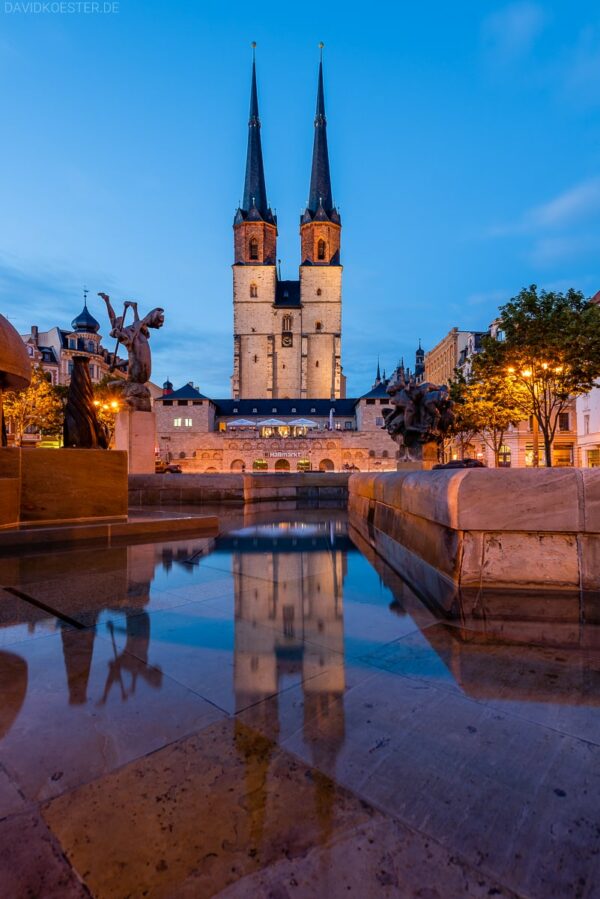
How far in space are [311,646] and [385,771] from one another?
1.18m

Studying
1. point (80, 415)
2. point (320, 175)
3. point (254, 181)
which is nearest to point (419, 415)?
point (80, 415)

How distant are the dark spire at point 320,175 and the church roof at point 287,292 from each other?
12.8 m

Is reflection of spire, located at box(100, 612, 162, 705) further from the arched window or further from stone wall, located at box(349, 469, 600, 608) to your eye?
the arched window

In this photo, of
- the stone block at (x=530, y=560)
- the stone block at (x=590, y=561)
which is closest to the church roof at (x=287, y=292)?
the stone block at (x=530, y=560)

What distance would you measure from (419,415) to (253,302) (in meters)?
68.9

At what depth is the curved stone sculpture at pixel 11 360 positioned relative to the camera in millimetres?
5930

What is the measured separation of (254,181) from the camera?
260 ft

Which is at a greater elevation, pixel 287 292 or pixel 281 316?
pixel 287 292

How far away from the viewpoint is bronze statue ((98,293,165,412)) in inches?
567

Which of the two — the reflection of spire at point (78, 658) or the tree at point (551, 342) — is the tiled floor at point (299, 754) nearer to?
the reflection of spire at point (78, 658)

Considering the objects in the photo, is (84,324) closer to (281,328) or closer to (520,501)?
(281,328)

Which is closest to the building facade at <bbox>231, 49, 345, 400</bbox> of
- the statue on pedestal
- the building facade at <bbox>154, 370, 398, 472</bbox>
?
the building facade at <bbox>154, 370, 398, 472</bbox>

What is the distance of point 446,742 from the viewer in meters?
1.73

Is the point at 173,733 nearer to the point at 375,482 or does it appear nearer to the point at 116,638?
the point at 116,638
